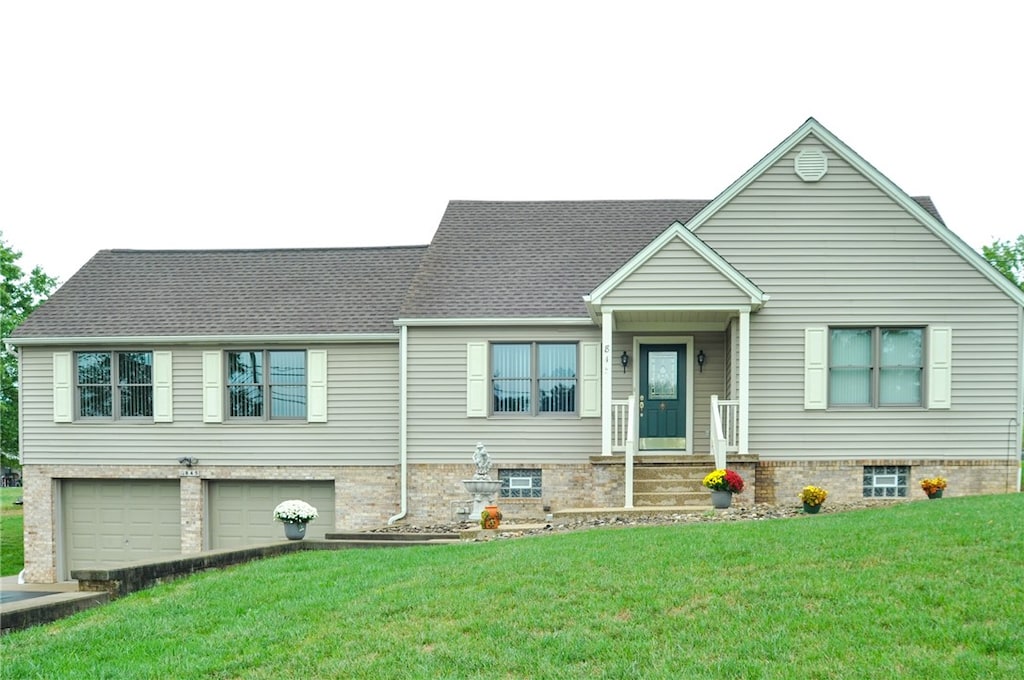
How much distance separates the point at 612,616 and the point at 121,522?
14.9 meters

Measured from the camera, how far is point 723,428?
56.9ft

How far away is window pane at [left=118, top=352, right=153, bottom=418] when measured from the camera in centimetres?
1906

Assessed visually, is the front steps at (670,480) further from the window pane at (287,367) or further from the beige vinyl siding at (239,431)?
the window pane at (287,367)

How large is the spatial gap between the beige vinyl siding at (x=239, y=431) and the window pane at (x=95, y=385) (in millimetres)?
268

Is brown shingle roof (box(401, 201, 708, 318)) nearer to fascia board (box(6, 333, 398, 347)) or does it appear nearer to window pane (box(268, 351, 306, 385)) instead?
fascia board (box(6, 333, 398, 347))

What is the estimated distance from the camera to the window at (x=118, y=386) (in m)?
19.1

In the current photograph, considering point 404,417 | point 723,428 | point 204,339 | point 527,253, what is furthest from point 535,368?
point 204,339

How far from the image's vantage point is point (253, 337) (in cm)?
1847

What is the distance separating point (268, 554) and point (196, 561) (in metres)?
1.54

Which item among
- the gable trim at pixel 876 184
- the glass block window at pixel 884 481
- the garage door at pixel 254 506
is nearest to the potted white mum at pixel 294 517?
the garage door at pixel 254 506

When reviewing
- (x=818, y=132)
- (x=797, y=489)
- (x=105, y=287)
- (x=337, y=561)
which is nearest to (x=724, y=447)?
(x=797, y=489)

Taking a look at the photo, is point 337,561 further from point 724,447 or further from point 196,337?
point 196,337

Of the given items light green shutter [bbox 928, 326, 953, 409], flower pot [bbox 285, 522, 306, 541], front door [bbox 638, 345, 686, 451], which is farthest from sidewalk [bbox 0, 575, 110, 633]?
light green shutter [bbox 928, 326, 953, 409]

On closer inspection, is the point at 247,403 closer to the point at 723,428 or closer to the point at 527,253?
the point at 527,253
